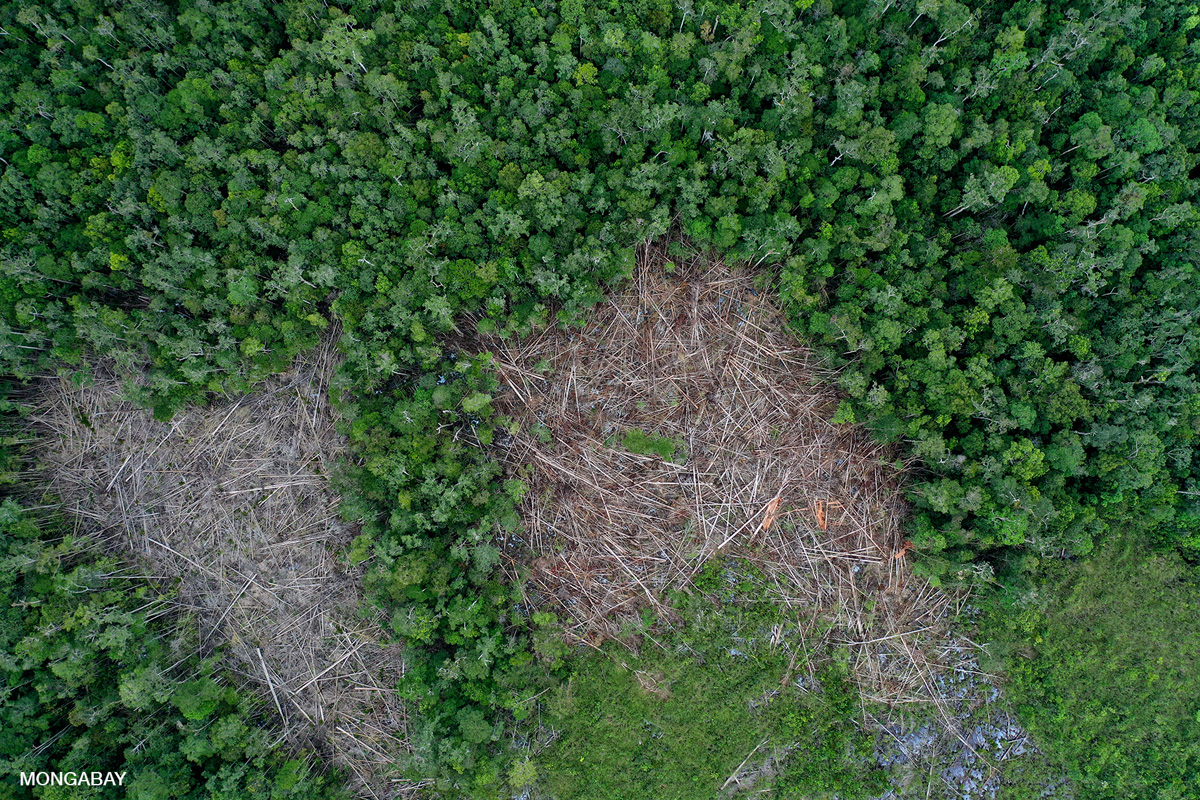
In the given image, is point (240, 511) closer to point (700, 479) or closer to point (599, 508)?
point (599, 508)

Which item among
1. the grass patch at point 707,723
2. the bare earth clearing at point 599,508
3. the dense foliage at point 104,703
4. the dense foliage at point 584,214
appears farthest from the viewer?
the bare earth clearing at point 599,508

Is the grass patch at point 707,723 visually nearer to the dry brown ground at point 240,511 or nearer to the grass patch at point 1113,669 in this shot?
the grass patch at point 1113,669

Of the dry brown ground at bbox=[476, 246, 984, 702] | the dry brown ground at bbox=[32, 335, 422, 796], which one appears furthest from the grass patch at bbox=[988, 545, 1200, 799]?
the dry brown ground at bbox=[32, 335, 422, 796]

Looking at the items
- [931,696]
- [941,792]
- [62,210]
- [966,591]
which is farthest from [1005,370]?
[62,210]

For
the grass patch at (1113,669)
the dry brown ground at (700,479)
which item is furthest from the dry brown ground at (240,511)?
the grass patch at (1113,669)

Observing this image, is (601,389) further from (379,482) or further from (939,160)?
(939,160)

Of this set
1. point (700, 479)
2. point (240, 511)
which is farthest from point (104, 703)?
point (700, 479)
